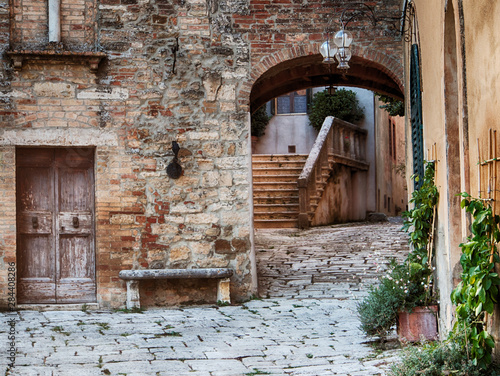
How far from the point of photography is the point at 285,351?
Result: 18.9 ft

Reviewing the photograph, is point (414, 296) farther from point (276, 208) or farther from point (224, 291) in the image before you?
point (276, 208)

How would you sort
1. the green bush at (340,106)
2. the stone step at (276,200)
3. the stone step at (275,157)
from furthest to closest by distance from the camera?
the green bush at (340,106), the stone step at (275,157), the stone step at (276,200)

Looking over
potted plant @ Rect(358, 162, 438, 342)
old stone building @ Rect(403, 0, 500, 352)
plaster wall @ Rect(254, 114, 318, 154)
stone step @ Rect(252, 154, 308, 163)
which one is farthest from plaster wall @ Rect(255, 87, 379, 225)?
potted plant @ Rect(358, 162, 438, 342)

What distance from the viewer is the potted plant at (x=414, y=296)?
5.65 m

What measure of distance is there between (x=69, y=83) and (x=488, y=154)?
578cm

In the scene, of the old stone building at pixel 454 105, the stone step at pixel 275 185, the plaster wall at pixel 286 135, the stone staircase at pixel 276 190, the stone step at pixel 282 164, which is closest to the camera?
the old stone building at pixel 454 105

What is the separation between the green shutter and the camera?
7.18 meters

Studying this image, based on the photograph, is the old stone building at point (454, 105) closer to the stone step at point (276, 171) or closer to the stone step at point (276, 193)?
the stone step at point (276, 193)

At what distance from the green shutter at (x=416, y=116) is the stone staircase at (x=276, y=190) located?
7.49m

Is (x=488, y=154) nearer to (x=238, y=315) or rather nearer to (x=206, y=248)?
(x=238, y=315)

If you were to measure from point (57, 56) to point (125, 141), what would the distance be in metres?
1.26

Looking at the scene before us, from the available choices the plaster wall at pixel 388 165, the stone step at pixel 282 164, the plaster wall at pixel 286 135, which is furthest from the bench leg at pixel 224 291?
the plaster wall at pixel 286 135

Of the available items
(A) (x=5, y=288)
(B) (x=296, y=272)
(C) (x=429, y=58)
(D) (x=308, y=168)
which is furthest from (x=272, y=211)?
(C) (x=429, y=58)

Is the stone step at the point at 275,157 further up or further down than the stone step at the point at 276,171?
further up
